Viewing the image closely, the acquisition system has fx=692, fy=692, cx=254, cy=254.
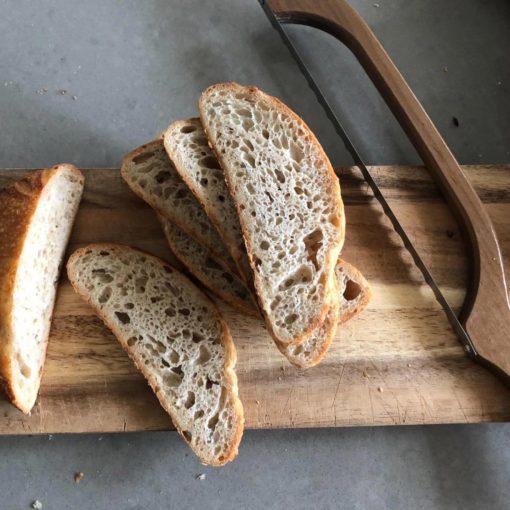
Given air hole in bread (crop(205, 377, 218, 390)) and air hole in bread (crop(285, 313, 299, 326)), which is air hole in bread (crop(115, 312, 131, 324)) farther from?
air hole in bread (crop(285, 313, 299, 326))

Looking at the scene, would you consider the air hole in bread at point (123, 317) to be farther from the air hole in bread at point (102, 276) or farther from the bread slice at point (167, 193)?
the bread slice at point (167, 193)

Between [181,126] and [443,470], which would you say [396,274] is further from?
[181,126]

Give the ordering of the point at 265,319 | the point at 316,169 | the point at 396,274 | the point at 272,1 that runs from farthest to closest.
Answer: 1. the point at 272,1
2. the point at 396,274
3. the point at 316,169
4. the point at 265,319

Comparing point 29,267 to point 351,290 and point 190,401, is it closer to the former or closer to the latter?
point 190,401

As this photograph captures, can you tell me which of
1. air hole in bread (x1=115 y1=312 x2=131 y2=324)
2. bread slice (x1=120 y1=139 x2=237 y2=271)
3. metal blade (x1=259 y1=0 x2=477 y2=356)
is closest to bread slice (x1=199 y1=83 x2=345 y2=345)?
bread slice (x1=120 y1=139 x2=237 y2=271)

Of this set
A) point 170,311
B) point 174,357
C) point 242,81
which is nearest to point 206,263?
point 170,311

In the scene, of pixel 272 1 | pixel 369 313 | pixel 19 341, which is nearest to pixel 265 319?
pixel 369 313
